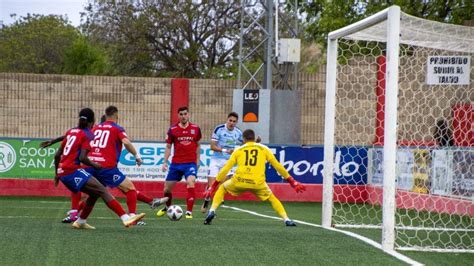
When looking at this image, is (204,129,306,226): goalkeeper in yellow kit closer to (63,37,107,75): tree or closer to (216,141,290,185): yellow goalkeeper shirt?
(216,141,290,185): yellow goalkeeper shirt

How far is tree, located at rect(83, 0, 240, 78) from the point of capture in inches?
1849

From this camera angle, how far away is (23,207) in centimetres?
2111

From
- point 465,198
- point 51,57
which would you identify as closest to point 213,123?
point 465,198

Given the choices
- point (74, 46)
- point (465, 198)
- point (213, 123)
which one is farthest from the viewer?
point (74, 46)

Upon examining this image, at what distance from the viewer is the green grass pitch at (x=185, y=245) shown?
36.2ft

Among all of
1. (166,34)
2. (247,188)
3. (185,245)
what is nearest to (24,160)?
(247,188)

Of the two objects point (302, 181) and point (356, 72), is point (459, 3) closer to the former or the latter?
point (356, 72)

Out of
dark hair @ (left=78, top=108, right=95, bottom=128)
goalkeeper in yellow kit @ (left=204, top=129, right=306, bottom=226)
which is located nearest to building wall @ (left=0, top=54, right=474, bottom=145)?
goalkeeper in yellow kit @ (left=204, top=129, right=306, bottom=226)

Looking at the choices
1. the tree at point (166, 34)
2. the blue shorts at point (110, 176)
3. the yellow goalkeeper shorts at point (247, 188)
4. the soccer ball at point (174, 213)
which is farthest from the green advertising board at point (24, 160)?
the tree at point (166, 34)

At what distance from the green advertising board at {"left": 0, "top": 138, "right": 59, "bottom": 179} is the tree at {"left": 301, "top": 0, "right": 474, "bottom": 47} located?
1356 centimetres

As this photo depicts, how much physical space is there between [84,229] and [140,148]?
445 inches

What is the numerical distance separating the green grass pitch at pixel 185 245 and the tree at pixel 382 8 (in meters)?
19.9

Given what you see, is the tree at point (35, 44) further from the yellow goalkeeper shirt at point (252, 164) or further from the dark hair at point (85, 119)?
the dark hair at point (85, 119)

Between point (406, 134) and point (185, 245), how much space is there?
34.8 ft
